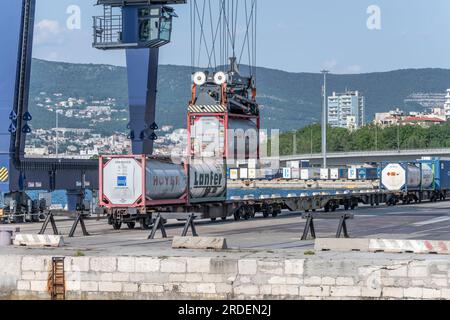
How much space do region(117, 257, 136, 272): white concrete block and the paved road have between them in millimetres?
1557

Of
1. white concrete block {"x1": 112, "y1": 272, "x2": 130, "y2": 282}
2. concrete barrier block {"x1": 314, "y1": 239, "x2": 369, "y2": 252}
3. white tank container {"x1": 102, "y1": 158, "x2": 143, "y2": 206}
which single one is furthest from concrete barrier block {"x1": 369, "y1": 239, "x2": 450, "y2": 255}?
white tank container {"x1": 102, "y1": 158, "x2": 143, "y2": 206}

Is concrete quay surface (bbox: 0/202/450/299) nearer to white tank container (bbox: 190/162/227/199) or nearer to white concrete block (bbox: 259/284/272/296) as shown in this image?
white concrete block (bbox: 259/284/272/296)

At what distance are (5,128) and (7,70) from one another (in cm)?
249

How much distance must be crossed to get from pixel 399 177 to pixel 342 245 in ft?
161

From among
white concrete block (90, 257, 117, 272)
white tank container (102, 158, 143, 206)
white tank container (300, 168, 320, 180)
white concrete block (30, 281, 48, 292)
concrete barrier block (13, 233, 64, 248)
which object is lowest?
white concrete block (30, 281, 48, 292)

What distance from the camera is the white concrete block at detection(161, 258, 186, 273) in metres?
22.4

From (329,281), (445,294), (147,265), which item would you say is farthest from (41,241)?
(445,294)

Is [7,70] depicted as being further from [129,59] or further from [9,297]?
[9,297]

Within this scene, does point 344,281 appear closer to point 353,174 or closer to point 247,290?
point 247,290

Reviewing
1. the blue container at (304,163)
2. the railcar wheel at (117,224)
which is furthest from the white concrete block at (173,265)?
the blue container at (304,163)

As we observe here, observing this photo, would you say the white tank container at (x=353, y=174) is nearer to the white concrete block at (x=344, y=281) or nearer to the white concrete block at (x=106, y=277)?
the white concrete block at (x=106, y=277)

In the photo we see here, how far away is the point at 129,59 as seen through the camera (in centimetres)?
4794

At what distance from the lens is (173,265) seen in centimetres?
2244

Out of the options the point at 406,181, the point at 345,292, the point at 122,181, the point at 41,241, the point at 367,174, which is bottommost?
the point at 345,292
